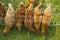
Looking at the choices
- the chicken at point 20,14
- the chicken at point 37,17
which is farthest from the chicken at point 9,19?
the chicken at point 37,17

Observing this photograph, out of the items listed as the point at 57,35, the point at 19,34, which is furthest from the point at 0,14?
the point at 57,35

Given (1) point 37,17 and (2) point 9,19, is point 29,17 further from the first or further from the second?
A: (2) point 9,19

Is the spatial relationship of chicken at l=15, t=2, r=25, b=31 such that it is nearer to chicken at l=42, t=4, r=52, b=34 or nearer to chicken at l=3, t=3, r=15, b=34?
chicken at l=3, t=3, r=15, b=34

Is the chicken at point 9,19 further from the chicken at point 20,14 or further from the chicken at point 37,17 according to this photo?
the chicken at point 37,17

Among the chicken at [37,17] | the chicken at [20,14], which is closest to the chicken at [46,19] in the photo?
the chicken at [37,17]

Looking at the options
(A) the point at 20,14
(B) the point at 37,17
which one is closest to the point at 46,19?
(B) the point at 37,17

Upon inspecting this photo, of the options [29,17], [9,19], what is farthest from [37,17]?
[9,19]

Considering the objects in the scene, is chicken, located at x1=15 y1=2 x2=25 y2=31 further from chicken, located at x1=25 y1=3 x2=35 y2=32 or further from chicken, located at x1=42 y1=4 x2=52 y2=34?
chicken, located at x1=42 y1=4 x2=52 y2=34

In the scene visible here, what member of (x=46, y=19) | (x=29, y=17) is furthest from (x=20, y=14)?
(x=46, y=19)

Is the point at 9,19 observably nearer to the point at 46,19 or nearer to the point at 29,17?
the point at 29,17

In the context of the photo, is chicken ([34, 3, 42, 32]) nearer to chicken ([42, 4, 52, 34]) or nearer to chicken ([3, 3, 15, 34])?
chicken ([42, 4, 52, 34])

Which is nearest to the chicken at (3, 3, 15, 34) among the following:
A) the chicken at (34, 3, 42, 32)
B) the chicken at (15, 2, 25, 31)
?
the chicken at (15, 2, 25, 31)

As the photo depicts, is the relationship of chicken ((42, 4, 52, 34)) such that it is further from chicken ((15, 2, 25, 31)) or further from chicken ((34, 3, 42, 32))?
chicken ((15, 2, 25, 31))
